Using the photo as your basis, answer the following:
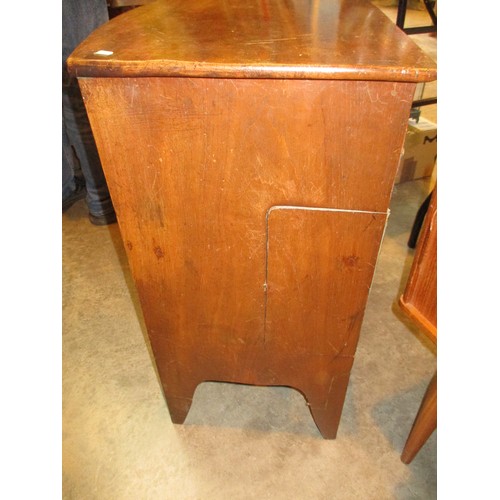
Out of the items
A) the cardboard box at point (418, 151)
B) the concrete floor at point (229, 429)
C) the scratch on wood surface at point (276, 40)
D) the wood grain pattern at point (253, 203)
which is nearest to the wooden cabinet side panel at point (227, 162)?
the wood grain pattern at point (253, 203)

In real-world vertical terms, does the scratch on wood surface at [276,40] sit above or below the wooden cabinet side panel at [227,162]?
above

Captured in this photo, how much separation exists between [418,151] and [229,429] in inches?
67.4

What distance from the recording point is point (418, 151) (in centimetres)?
217

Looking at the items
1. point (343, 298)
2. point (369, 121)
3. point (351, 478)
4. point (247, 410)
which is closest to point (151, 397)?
point (247, 410)

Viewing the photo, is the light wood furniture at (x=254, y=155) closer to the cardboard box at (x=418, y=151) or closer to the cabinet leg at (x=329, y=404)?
the cabinet leg at (x=329, y=404)

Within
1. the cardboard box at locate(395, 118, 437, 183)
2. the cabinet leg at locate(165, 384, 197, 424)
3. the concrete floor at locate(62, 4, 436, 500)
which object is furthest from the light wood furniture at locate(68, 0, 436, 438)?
the cardboard box at locate(395, 118, 437, 183)

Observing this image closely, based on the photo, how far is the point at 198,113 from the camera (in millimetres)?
611

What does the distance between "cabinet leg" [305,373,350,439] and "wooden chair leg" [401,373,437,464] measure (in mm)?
186

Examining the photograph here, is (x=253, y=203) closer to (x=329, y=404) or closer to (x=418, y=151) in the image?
(x=329, y=404)

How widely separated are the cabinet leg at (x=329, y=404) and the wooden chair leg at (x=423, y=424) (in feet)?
0.61

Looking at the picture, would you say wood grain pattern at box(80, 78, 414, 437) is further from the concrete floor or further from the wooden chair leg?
the concrete floor

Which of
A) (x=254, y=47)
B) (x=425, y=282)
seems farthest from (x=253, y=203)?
(x=425, y=282)

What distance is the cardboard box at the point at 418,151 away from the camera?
2069 mm

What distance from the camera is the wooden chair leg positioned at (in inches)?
37.6
